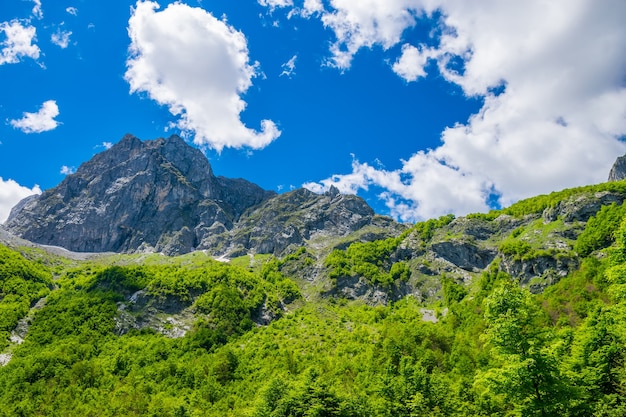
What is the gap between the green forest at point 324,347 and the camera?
28.5 meters

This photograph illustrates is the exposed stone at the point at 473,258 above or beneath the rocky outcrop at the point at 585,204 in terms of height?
beneath

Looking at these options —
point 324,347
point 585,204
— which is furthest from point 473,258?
point 324,347

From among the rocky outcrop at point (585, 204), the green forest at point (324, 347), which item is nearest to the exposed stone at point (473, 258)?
the green forest at point (324, 347)

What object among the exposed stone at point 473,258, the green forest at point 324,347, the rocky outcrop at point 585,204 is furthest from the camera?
the exposed stone at point 473,258

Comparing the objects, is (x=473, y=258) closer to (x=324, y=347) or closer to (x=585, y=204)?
(x=585, y=204)

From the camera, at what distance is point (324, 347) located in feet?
438

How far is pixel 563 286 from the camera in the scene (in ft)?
400

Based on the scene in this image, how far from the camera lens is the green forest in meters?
28.5

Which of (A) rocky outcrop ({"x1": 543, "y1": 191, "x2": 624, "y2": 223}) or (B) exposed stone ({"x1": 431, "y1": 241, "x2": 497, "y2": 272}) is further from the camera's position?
(B) exposed stone ({"x1": 431, "y1": 241, "x2": 497, "y2": 272})

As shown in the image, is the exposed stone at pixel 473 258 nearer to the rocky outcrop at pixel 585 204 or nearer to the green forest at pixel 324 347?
the green forest at pixel 324 347

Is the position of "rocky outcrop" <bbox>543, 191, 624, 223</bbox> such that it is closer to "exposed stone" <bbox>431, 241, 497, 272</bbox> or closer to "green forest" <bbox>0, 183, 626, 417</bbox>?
"green forest" <bbox>0, 183, 626, 417</bbox>

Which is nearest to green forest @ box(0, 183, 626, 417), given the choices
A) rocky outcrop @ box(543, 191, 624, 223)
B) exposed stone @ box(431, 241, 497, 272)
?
rocky outcrop @ box(543, 191, 624, 223)

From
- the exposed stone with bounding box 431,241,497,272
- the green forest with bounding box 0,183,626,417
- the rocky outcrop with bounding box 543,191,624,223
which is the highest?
the rocky outcrop with bounding box 543,191,624,223

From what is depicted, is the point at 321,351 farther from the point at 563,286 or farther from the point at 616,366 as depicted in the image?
the point at 616,366
